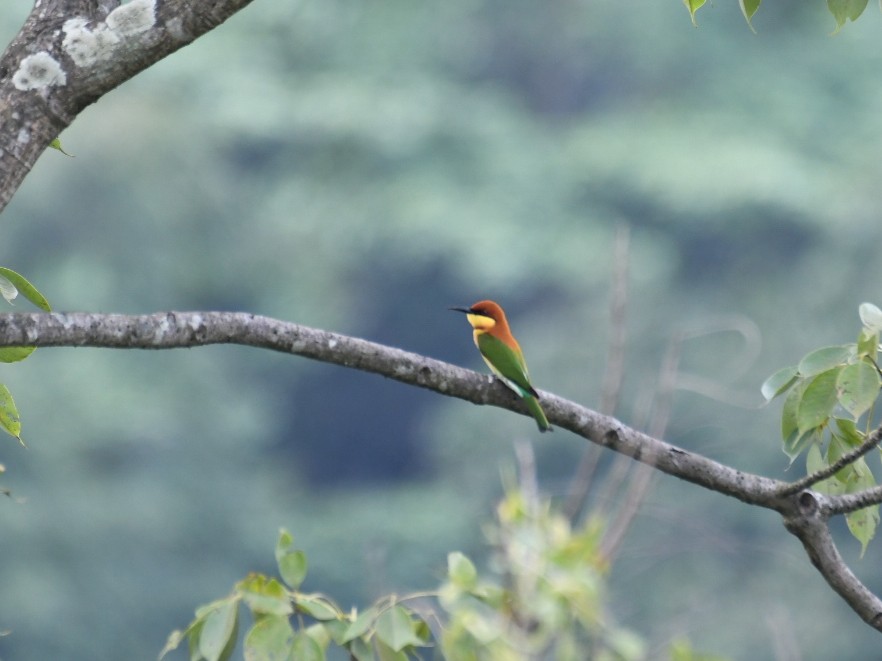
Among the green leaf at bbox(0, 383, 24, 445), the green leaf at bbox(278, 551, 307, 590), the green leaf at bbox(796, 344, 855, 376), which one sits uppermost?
the green leaf at bbox(796, 344, 855, 376)

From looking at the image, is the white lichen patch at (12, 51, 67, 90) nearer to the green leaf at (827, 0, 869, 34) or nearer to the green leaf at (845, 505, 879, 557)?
the green leaf at (827, 0, 869, 34)

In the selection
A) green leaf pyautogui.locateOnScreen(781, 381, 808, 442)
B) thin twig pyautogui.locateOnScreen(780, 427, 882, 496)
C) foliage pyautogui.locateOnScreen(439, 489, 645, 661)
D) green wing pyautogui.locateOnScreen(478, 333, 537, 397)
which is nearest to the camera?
thin twig pyautogui.locateOnScreen(780, 427, 882, 496)

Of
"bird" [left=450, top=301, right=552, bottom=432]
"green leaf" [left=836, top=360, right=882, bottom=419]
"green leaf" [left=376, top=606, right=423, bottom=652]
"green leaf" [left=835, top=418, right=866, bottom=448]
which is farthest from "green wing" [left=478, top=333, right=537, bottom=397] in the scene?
"green leaf" [left=836, top=360, right=882, bottom=419]

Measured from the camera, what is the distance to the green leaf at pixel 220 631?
2.23 metres

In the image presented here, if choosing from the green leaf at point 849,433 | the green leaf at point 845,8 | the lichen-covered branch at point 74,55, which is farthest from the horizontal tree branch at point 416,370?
the green leaf at point 845,8

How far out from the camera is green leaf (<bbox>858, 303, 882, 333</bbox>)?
1994 mm

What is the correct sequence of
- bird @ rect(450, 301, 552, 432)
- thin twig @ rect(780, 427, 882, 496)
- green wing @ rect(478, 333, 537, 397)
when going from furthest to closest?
green wing @ rect(478, 333, 537, 397) → bird @ rect(450, 301, 552, 432) → thin twig @ rect(780, 427, 882, 496)

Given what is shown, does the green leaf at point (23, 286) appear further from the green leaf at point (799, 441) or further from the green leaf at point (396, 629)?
the green leaf at point (799, 441)

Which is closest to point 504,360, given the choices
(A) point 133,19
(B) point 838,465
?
(B) point 838,465

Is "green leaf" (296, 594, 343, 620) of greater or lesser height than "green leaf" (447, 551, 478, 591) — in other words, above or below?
below

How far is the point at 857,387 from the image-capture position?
202cm

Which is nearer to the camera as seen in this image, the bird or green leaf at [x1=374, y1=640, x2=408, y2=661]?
green leaf at [x1=374, y1=640, x2=408, y2=661]

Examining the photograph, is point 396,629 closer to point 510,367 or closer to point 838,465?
point 838,465

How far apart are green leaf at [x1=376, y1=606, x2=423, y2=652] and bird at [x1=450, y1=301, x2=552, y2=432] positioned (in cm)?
42
